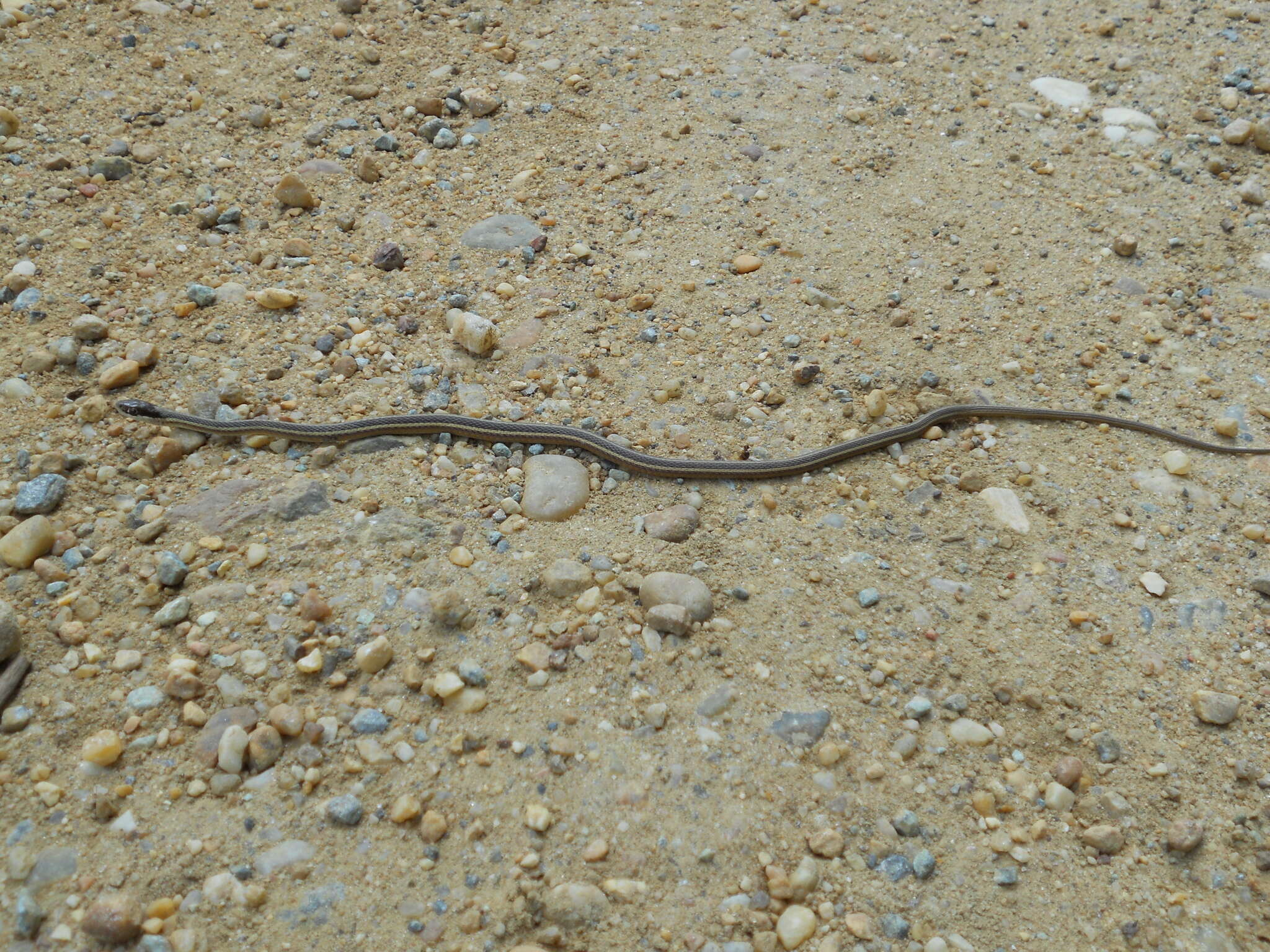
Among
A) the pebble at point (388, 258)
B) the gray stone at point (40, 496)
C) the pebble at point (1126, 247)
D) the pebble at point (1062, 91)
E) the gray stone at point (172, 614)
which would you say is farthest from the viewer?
the pebble at point (1062, 91)

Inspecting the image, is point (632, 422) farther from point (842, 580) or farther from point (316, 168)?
point (316, 168)

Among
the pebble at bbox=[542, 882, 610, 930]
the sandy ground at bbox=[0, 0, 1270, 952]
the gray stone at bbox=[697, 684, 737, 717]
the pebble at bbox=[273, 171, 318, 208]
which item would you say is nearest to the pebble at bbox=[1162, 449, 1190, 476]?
the sandy ground at bbox=[0, 0, 1270, 952]

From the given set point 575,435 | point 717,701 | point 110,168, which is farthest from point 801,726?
point 110,168

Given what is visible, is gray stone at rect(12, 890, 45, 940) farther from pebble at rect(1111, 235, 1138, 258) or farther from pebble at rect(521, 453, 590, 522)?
pebble at rect(1111, 235, 1138, 258)

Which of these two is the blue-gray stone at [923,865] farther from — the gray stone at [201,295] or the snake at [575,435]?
the gray stone at [201,295]

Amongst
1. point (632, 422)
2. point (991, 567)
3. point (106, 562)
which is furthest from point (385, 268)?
point (991, 567)

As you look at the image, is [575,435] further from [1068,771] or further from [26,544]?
[1068,771]

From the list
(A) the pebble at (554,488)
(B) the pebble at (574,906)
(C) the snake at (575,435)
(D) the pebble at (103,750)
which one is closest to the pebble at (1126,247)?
(C) the snake at (575,435)
